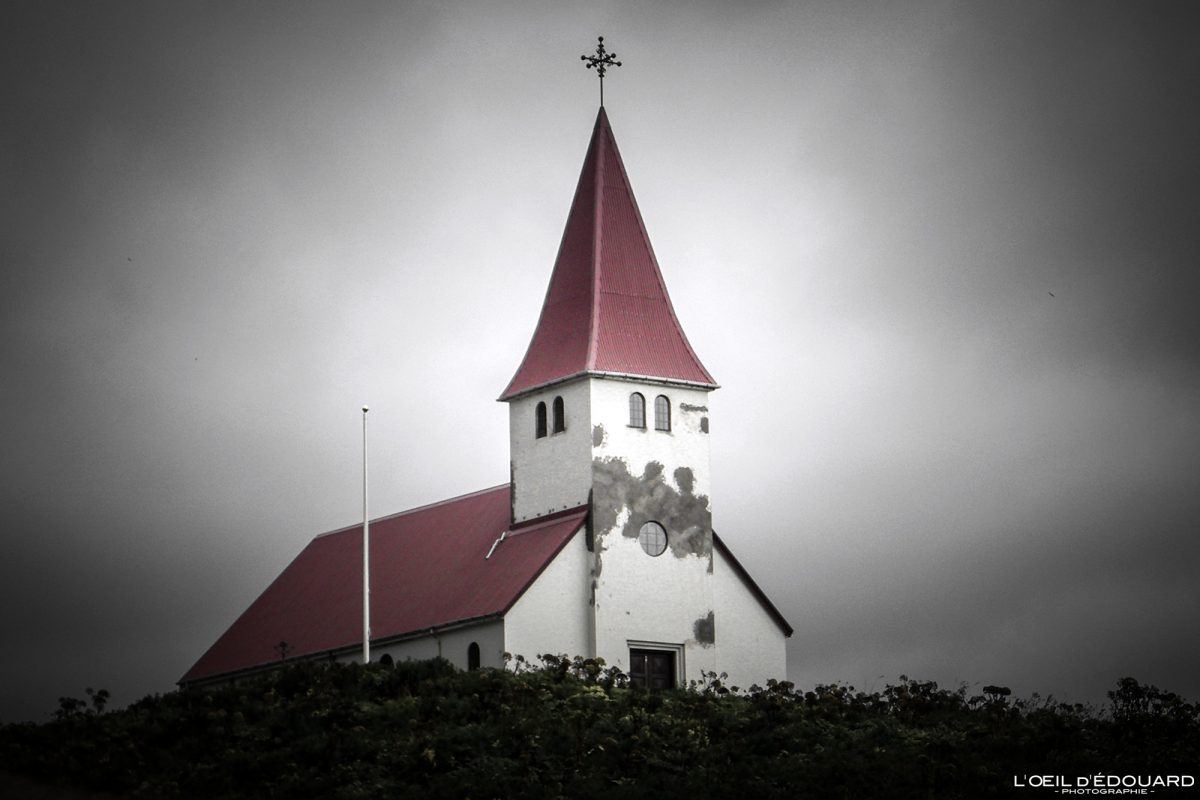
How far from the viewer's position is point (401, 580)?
185ft

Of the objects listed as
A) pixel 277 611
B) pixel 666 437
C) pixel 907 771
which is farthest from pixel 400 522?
pixel 907 771

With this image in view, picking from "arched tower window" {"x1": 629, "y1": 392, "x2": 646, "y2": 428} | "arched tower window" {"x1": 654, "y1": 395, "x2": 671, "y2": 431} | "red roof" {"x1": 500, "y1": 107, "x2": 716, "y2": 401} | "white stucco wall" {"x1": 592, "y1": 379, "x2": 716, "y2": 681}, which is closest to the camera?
"white stucco wall" {"x1": 592, "y1": 379, "x2": 716, "y2": 681}

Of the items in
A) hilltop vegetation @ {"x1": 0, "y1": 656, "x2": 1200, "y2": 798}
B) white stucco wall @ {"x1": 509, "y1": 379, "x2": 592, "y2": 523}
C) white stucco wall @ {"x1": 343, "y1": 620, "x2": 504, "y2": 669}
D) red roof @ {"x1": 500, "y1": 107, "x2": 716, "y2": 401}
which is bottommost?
hilltop vegetation @ {"x1": 0, "y1": 656, "x2": 1200, "y2": 798}

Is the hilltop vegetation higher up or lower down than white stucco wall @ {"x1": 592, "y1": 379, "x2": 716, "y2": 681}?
lower down

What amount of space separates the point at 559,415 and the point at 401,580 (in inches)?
329

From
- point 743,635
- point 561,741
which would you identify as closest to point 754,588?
point 743,635

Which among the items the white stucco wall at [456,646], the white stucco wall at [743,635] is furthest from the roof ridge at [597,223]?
the white stucco wall at [456,646]

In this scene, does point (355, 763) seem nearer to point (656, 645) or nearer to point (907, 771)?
point (907, 771)

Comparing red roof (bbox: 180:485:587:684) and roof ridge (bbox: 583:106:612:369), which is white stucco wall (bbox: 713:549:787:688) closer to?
red roof (bbox: 180:485:587:684)

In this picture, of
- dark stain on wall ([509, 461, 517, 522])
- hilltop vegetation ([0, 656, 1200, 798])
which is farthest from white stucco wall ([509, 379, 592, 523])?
hilltop vegetation ([0, 656, 1200, 798])

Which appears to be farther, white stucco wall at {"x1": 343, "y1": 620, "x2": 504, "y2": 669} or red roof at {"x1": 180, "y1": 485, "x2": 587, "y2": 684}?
red roof at {"x1": 180, "y1": 485, "x2": 587, "y2": 684}

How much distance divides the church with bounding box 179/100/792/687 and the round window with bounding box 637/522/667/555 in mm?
38

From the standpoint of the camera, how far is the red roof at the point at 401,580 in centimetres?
5019

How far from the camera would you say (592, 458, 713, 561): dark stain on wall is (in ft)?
163
